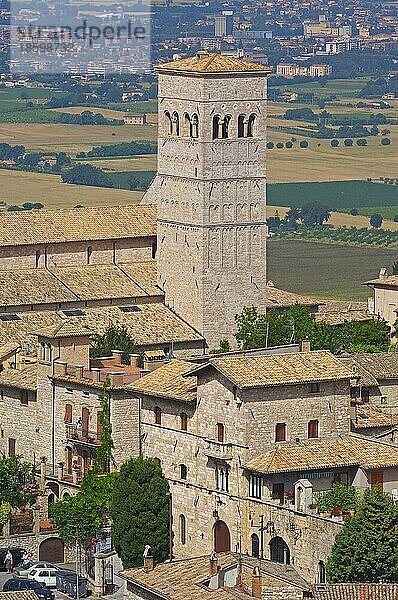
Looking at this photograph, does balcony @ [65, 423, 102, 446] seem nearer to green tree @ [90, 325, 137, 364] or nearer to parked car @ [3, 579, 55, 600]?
green tree @ [90, 325, 137, 364]

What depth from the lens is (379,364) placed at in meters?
87.9

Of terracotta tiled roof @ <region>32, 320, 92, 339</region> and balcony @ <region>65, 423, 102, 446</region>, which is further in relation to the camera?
terracotta tiled roof @ <region>32, 320, 92, 339</region>

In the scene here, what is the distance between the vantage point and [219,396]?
247 feet

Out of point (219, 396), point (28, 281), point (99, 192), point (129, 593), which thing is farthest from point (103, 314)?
point (99, 192)

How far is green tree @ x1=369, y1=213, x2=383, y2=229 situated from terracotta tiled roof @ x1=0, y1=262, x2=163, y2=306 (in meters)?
90.5

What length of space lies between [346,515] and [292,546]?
71.2 inches

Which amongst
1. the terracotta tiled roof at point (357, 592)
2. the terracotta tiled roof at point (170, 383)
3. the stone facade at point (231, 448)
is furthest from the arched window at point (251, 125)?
the terracotta tiled roof at point (357, 592)

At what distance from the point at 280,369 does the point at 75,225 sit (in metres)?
27.9

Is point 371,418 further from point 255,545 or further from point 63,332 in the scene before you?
point 63,332

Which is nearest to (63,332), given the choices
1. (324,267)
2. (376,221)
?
(324,267)

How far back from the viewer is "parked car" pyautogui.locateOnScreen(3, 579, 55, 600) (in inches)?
2719

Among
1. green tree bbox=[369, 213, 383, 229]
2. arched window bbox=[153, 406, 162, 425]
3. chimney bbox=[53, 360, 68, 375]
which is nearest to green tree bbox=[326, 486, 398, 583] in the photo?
arched window bbox=[153, 406, 162, 425]

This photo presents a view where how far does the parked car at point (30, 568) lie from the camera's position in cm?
7331

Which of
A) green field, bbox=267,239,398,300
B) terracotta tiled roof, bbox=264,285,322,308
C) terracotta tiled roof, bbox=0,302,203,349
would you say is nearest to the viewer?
terracotta tiled roof, bbox=0,302,203,349
